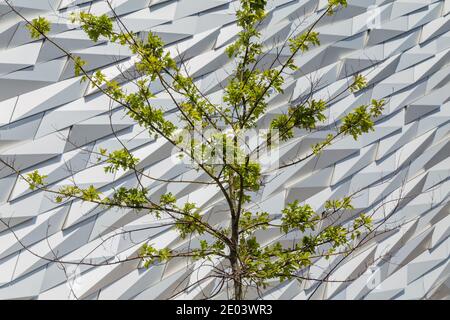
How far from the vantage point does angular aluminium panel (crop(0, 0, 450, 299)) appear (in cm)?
779

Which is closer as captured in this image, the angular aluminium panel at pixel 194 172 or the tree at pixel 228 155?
the tree at pixel 228 155

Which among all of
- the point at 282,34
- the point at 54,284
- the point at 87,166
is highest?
the point at 282,34

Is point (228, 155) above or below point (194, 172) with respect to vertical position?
below

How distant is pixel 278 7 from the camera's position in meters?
9.88

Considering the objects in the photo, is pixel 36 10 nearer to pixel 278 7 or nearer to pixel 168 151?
pixel 168 151

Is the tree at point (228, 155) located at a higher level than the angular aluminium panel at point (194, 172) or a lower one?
lower

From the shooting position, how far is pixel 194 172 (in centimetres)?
902

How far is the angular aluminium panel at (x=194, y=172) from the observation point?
779 centimetres

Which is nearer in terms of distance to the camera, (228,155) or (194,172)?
(228,155)

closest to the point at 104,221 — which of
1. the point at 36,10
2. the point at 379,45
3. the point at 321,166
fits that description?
the point at 36,10

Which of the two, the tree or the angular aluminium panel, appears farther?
the angular aluminium panel

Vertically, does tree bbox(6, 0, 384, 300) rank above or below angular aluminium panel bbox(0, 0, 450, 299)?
below
